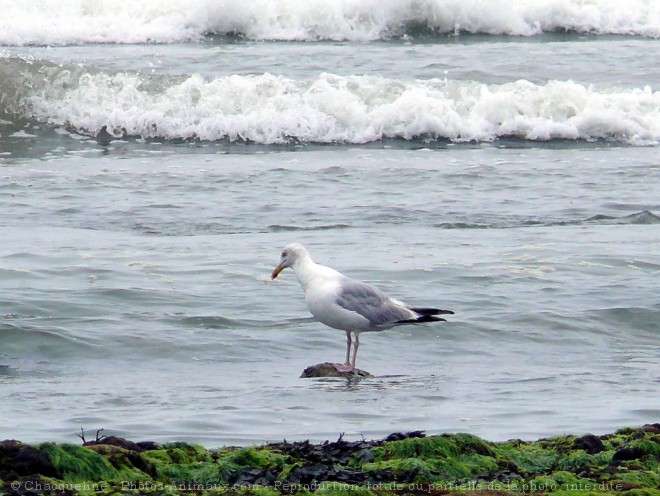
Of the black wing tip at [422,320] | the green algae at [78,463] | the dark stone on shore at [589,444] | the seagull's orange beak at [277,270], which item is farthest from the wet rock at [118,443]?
the seagull's orange beak at [277,270]

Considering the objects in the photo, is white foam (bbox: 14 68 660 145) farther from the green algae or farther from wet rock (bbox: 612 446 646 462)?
the green algae

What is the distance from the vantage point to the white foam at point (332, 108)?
1833 cm

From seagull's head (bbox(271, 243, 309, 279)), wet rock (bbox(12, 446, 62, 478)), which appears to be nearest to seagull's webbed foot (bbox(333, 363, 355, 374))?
seagull's head (bbox(271, 243, 309, 279))

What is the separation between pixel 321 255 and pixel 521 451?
546 cm

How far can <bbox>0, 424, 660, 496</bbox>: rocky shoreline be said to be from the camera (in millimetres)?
4715

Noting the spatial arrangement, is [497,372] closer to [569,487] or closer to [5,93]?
[569,487]

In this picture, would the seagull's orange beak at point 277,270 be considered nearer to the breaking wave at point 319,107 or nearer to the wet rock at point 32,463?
the wet rock at point 32,463

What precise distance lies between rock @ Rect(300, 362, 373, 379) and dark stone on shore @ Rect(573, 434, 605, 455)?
2.20 metres

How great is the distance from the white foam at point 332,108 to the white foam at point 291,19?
6.76m

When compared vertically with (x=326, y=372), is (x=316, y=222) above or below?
below

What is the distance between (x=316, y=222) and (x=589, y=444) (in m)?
7.05

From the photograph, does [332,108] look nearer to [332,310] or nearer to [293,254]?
[293,254]

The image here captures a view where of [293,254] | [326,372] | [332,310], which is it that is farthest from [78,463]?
[293,254]

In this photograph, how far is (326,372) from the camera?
752 cm
